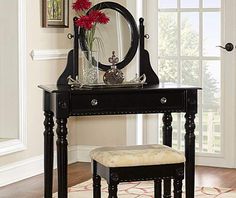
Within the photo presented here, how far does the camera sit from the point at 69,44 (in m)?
5.93

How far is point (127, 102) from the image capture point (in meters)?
3.88

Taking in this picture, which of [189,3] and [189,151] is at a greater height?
[189,3]

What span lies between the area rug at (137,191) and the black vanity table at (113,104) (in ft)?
1.94

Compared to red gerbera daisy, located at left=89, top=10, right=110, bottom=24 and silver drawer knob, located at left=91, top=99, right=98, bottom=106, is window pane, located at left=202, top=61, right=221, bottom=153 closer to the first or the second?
red gerbera daisy, located at left=89, top=10, right=110, bottom=24

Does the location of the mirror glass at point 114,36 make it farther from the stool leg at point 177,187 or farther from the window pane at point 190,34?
the stool leg at point 177,187

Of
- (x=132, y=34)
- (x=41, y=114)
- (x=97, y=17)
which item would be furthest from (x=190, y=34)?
(x=97, y=17)

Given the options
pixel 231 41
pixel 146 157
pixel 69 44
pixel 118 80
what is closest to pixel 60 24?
pixel 69 44

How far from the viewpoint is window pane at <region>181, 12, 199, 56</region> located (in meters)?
5.76

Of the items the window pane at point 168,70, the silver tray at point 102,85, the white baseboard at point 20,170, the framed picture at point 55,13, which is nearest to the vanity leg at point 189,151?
the silver tray at point 102,85

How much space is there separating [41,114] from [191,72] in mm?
1374

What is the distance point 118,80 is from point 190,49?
1.89 metres

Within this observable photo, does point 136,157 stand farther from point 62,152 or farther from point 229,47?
point 229,47

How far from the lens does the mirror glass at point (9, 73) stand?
5.26 meters

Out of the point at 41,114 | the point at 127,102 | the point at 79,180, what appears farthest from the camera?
the point at 41,114
